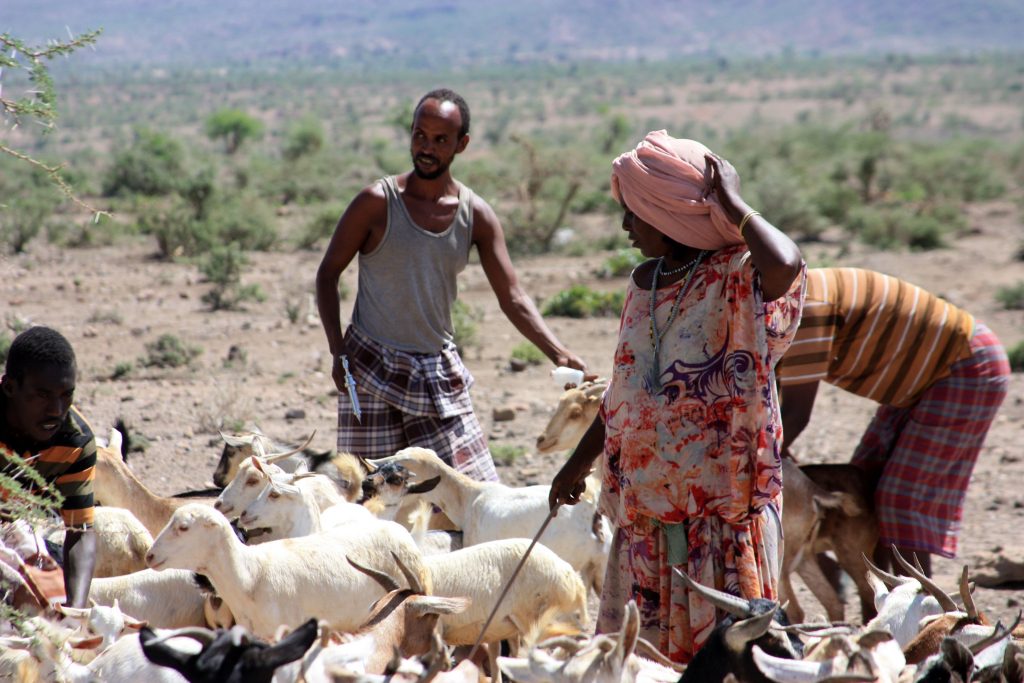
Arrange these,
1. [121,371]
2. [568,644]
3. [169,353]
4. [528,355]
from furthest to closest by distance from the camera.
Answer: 1. [528,355]
2. [169,353]
3. [121,371]
4. [568,644]

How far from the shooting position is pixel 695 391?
320 centimetres

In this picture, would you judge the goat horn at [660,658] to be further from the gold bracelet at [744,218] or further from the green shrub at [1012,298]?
the green shrub at [1012,298]

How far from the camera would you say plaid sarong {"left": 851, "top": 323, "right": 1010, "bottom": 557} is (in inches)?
199

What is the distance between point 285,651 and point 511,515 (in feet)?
7.52

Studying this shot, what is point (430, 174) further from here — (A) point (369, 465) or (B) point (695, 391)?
(B) point (695, 391)

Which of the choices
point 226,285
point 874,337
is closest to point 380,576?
point 874,337

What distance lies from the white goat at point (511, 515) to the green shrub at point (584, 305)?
7.85 meters

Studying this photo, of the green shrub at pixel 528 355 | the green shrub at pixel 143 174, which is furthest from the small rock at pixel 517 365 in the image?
the green shrub at pixel 143 174

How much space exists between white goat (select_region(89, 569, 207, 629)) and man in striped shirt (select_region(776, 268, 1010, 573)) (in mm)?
2390

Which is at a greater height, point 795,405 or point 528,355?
point 795,405

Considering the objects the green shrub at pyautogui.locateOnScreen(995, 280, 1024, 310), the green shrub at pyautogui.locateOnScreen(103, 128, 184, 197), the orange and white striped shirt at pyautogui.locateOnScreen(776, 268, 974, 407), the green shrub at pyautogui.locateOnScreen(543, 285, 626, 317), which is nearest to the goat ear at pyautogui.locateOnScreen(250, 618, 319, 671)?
the orange and white striped shirt at pyautogui.locateOnScreen(776, 268, 974, 407)

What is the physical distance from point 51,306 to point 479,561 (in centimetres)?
966

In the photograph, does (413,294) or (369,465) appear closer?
(369,465)

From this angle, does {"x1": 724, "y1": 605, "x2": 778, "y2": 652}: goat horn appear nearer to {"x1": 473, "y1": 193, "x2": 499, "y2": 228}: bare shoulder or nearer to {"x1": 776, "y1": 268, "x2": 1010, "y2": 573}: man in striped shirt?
{"x1": 776, "y1": 268, "x2": 1010, "y2": 573}: man in striped shirt
